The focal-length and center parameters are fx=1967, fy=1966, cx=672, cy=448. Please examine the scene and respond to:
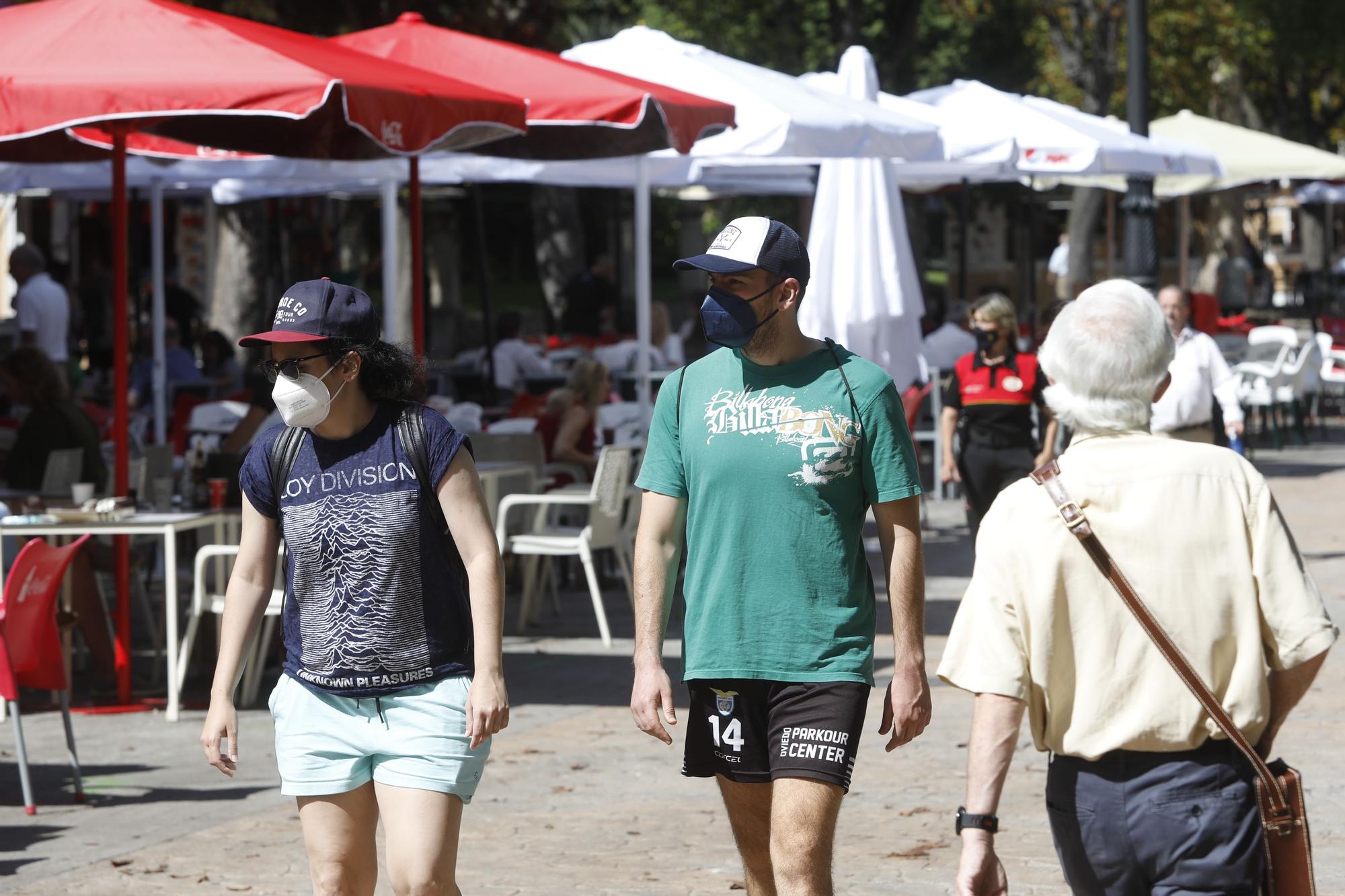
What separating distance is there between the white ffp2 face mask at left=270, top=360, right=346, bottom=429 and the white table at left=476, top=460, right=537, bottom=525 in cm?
570

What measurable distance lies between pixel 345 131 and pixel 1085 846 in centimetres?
831

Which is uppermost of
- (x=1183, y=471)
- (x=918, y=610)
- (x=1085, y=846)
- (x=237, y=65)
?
(x=237, y=65)

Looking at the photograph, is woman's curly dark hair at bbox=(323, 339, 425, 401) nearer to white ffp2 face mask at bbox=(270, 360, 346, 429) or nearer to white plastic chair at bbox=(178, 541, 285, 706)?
white ffp2 face mask at bbox=(270, 360, 346, 429)

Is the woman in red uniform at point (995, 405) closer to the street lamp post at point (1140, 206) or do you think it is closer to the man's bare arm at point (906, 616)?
the street lamp post at point (1140, 206)

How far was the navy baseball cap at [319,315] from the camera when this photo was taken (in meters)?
4.04

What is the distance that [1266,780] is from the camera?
10.0ft

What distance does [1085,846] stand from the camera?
3.12 m

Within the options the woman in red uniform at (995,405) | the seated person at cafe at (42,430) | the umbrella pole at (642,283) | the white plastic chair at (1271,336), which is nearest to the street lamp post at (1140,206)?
the umbrella pole at (642,283)

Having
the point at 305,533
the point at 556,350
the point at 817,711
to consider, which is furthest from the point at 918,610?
the point at 556,350

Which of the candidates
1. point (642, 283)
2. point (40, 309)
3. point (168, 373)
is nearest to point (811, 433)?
point (642, 283)

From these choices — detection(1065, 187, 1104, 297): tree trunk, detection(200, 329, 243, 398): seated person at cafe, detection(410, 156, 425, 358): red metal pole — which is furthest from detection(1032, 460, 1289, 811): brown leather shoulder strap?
detection(1065, 187, 1104, 297): tree trunk

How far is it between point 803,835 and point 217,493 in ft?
17.0

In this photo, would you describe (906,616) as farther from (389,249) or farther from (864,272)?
(389,249)

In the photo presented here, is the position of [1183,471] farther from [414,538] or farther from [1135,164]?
[1135,164]
